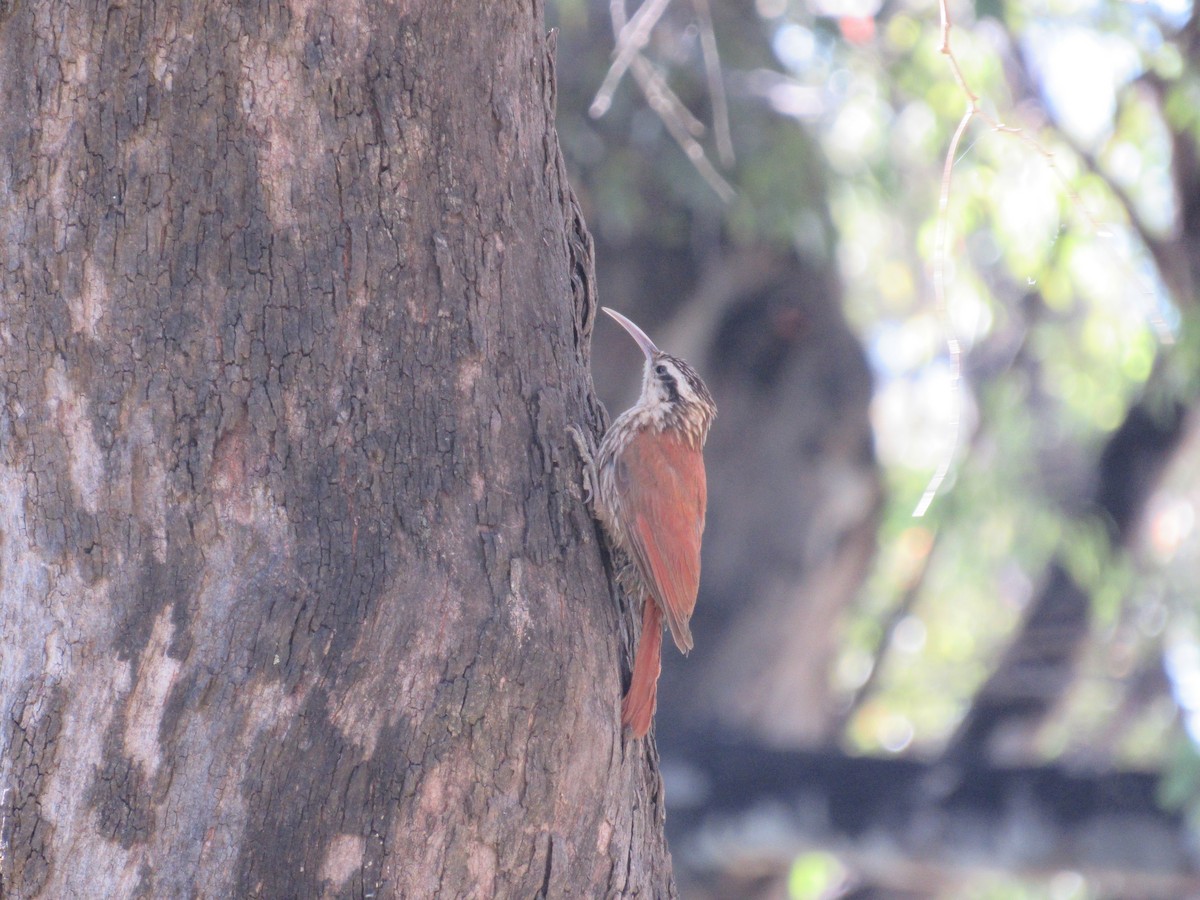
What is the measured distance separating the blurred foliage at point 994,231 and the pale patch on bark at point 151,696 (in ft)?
11.1

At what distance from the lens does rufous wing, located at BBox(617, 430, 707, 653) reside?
355cm

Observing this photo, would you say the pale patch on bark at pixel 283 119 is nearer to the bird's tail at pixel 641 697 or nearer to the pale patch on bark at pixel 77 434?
the pale patch on bark at pixel 77 434

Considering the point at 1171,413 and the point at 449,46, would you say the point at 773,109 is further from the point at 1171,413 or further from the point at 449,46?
the point at 449,46

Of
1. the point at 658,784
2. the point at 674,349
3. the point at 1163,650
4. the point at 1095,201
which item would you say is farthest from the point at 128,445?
the point at 1163,650

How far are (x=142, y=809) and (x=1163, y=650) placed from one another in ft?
27.0

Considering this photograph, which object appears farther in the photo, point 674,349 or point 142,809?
point 674,349

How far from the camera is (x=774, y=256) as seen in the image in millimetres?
6965

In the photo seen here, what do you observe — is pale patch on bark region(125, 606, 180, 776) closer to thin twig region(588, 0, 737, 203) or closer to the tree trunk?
the tree trunk

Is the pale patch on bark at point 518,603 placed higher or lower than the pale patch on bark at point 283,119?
lower

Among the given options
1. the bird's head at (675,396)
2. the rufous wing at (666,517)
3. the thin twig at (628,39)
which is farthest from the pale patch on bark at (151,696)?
the thin twig at (628,39)

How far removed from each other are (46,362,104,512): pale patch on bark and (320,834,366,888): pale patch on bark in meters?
0.70

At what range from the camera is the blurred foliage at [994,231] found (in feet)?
21.2

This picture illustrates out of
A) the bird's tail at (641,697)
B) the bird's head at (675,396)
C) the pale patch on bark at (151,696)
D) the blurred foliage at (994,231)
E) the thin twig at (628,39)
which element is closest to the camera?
the pale patch on bark at (151,696)

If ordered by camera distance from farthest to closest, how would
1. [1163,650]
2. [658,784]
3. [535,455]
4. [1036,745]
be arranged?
[1163,650] < [1036,745] < [658,784] < [535,455]
